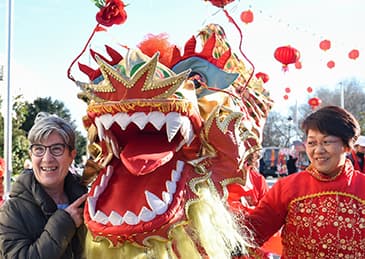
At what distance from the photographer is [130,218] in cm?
175

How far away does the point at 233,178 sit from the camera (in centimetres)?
216

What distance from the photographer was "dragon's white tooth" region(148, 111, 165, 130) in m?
1.79

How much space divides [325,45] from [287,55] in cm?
287

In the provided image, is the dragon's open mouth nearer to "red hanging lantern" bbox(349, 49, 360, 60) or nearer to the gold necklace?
the gold necklace

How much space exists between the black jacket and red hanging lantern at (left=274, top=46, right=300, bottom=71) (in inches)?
334

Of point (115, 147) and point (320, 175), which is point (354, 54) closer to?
point (320, 175)

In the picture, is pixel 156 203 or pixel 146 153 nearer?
pixel 156 203

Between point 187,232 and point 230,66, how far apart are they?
4.66 ft

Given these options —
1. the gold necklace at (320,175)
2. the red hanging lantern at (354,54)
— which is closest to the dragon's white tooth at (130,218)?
the gold necklace at (320,175)

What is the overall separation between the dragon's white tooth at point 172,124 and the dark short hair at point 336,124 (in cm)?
62

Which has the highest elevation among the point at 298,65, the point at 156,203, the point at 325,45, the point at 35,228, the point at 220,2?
the point at 325,45

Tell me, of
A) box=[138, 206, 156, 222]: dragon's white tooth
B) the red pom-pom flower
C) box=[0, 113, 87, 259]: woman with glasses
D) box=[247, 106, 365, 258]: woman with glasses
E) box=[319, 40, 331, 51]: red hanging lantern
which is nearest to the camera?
box=[138, 206, 156, 222]: dragon's white tooth

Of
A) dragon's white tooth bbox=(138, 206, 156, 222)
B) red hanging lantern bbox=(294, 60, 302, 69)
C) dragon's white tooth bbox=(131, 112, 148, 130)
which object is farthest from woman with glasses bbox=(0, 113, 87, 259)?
red hanging lantern bbox=(294, 60, 302, 69)

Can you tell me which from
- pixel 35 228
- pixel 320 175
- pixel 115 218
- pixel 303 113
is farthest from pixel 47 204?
pixel 303 113
